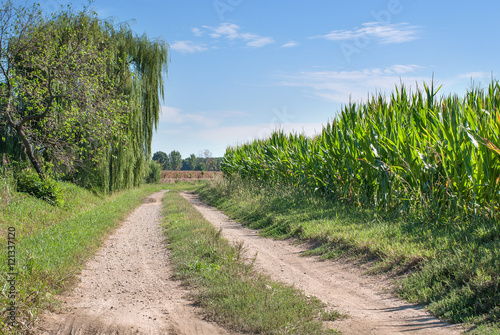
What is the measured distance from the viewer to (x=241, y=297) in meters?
4.54

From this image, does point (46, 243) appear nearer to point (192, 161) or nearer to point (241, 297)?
point (241, 297)

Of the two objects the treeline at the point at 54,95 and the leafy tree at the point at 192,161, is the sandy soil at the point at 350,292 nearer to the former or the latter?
the treeline at the point at 54,95

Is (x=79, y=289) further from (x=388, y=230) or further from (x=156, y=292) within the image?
(x=388, y=230)

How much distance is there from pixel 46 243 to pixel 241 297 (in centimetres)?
457

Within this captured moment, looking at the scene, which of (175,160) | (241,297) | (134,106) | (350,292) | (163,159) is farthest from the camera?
(163,159)

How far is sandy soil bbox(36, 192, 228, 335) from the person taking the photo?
401cm

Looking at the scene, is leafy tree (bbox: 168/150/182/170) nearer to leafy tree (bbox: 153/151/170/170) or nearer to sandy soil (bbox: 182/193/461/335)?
leafy tree (bbox: 153/151/170/170)

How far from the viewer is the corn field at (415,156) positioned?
6.33m

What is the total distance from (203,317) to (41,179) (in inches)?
430

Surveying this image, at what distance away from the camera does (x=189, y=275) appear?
5.89m

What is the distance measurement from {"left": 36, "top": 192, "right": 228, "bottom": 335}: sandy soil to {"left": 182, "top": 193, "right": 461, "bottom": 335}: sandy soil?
1.59m

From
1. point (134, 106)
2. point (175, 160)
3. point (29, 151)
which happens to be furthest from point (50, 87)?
point (175, 160)

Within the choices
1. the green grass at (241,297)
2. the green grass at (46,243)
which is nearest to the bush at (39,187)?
the green grass at (46,243)

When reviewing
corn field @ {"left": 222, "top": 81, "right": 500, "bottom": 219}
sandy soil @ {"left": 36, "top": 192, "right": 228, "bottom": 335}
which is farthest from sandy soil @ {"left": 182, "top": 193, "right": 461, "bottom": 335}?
corn field @ {"left": 222, "top": 81, "right": 500, "bottom": 219}
